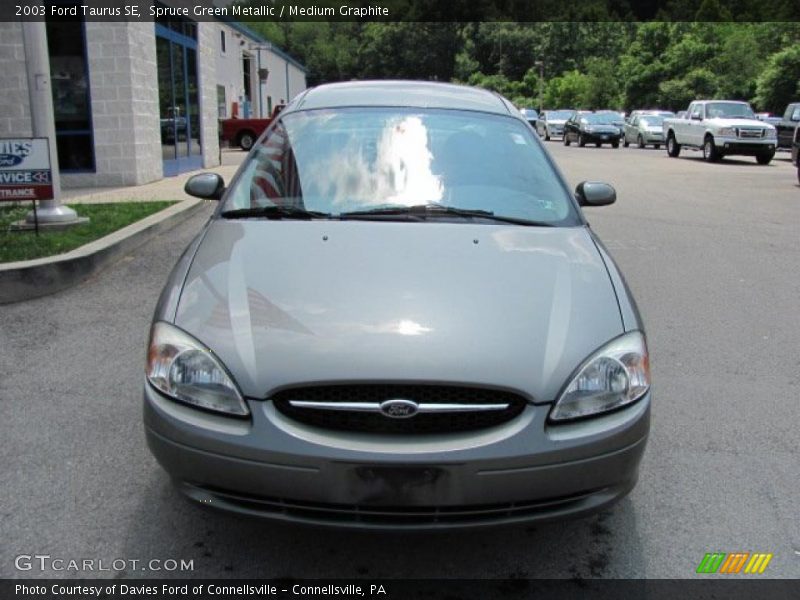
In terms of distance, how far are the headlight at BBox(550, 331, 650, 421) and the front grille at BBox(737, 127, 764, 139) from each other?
2250 centimetres

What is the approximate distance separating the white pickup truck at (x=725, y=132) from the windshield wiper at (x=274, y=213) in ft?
73.0

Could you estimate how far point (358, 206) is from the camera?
3.59m

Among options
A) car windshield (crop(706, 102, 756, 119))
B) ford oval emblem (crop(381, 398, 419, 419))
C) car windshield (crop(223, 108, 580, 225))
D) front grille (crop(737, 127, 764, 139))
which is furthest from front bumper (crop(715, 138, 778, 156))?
ford oval emblem (crop(381, 398, 419, 419))

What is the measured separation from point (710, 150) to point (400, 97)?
2178 cm

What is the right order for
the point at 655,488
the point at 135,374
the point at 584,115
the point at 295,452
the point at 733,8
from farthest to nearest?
the point at 733,8, the point at 584,115, the point at 135,374, the point at 655,488, the point at 295,452

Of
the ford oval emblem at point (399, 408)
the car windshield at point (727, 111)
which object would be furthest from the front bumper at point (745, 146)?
the ford oval emblem at point (399, 408)

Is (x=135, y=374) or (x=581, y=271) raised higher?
(x=581, y=271)

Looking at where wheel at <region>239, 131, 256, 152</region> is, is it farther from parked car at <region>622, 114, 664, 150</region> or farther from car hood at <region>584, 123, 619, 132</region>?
parked car at <region>622, 114, 664, 150</region>

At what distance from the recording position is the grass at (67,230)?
6.95 metres

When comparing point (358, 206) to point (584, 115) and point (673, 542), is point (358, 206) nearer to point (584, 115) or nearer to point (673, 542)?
point (673, 542)

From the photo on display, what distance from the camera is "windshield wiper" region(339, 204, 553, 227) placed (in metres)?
3.51

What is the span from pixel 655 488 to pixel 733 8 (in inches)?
2913

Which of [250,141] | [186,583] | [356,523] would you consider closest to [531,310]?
[356,523]

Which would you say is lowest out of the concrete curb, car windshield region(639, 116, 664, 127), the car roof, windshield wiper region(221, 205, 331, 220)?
the concrete curb
